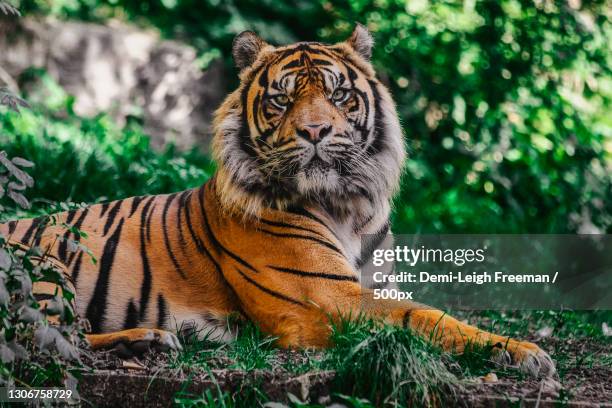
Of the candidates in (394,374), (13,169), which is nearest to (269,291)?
(394,374)

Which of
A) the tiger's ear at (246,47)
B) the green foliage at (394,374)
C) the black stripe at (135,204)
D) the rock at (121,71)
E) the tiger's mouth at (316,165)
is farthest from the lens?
the rock at (121,71)

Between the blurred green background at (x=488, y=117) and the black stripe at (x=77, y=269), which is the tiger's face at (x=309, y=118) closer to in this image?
the black stripe at (x=77, y=269)

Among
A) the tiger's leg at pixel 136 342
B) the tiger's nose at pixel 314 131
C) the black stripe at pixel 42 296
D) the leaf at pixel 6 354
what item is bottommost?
the tiger's leg at pixel 136 342

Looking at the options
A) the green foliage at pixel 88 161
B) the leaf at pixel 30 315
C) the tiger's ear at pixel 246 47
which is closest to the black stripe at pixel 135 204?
the tiger's ear at pixel 246 47

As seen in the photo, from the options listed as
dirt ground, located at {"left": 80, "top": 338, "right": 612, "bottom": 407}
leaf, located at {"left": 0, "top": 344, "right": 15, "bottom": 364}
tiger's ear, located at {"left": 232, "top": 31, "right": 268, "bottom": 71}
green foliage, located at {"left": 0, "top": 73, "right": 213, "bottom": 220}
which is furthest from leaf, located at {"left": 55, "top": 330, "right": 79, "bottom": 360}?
green foliage, located at {"left": 0, "top": 73, "right": 213, "bottom": 220}

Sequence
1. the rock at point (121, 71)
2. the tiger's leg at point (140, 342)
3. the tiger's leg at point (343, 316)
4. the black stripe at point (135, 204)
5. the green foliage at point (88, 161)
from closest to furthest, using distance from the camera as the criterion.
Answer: the tiger's leg at point (343, 316), the tiger's leg at point (140, 342), the black stripe at point (135, 204), the green foliage at point (88, 161), the rock at point (121, 71)

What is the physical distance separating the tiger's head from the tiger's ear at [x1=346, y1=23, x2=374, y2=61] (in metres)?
0.03

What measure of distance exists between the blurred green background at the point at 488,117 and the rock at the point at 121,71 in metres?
0.32

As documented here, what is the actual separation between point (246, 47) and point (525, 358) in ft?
8.01

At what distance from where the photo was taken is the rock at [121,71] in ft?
30.5

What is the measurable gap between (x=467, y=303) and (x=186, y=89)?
15.8ft

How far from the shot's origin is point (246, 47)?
16.1 ft

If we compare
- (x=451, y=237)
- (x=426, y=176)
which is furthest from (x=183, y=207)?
(x=426, y=176)

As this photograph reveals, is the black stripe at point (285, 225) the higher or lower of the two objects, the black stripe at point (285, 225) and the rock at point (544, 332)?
the higher
